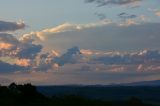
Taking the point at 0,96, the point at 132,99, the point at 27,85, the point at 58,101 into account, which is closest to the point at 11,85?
the point at 27,85

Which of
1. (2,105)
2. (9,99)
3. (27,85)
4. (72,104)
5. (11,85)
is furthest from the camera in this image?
(11,85)

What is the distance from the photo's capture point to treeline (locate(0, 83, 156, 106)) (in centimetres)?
7588

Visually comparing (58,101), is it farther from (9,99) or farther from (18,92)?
(18,92)

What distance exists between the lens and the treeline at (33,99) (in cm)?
7588

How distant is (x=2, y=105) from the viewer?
81.3 meters

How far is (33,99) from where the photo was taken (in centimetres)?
9825

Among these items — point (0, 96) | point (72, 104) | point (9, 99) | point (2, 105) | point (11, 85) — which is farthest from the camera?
point (11, 85)

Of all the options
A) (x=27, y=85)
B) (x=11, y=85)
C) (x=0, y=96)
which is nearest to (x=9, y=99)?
(x=0, y=96)

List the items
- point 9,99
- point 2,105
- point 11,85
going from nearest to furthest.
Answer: point 2,105, point 9,99, point 11,85

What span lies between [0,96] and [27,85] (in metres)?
11.5

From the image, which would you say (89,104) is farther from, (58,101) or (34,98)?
(34,98)

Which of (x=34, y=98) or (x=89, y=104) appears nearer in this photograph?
(x=89, y=104)

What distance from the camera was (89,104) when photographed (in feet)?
247

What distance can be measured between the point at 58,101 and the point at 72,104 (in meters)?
3.14
